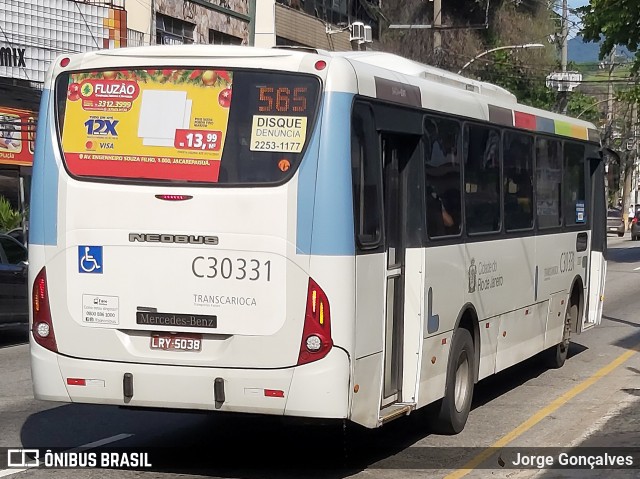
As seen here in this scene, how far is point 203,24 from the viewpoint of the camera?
1270 inches

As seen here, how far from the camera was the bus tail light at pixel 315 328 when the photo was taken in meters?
7.62

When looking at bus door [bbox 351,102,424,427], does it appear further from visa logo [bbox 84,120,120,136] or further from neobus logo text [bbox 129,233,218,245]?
visa logo [bbox 84,120,120,136]

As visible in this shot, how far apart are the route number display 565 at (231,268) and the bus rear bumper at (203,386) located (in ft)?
2.08

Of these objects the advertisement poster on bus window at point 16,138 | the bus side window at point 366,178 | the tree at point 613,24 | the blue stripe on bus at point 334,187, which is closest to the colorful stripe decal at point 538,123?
the bus side window at point 366,178

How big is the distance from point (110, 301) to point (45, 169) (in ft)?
3.64

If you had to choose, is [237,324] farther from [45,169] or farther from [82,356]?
[45,169]

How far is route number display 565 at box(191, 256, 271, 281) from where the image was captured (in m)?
7.72

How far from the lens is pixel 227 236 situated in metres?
7.77

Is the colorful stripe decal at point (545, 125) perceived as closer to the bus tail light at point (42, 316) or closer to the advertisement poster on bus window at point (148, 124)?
the advertisement poster on bus window at point (148, 124)

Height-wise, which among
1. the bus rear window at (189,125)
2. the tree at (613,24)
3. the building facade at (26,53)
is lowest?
the bus rear window at (189,125)

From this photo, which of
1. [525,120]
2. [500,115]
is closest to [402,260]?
[500,115]

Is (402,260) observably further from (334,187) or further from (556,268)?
(556,268)

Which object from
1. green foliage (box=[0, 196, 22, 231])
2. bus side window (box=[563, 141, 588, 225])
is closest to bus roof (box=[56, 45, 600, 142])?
bus side window (box=[563, 141, 588, 225])

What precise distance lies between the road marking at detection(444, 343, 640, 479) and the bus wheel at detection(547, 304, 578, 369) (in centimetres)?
50
